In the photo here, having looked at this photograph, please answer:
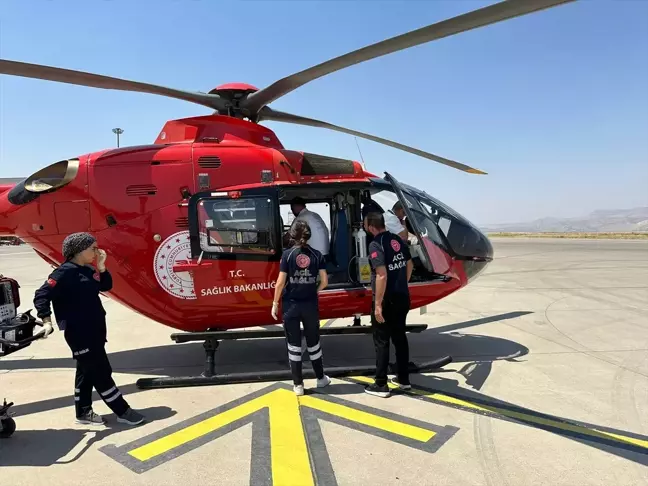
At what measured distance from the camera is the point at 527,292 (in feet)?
34.9

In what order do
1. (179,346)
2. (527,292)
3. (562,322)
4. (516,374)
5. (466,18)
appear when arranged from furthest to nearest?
(527,292) < (562,322) < (179,346) < (516,374) < (466,18)

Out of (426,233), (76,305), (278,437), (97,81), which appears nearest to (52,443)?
(76,305)

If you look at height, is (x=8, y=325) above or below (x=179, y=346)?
above

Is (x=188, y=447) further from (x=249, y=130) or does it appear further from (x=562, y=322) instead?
(x=562, y=322)

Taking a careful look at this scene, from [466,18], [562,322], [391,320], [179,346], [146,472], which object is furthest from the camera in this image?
[562,322]

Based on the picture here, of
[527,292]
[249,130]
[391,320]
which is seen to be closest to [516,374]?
[391,320]

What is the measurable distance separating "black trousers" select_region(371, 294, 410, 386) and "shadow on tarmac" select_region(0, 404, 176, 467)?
2.07m

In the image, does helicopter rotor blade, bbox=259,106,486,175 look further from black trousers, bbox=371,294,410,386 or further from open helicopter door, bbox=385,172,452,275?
black trousers, bbox=371,294,410,386

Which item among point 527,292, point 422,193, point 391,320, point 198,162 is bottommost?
point 527,292

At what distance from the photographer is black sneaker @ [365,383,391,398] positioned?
4.36m

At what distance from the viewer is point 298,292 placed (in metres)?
4.42

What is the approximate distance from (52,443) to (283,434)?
190 cm

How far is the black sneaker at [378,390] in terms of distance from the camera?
436 cm

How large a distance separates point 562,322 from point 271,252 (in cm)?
539
